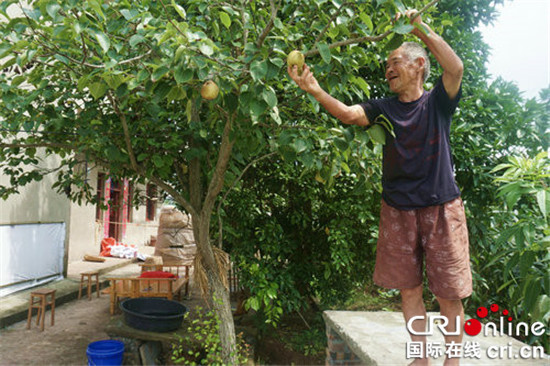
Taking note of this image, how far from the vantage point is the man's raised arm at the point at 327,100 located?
1595mm

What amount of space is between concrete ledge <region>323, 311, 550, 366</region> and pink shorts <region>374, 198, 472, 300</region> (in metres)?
0.59

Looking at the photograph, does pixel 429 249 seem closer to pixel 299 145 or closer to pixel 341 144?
pixel 341 144

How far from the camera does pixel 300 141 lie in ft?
6.51

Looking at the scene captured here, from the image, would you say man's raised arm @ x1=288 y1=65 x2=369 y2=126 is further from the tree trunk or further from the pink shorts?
the tree trunk

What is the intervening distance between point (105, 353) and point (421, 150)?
394 cm

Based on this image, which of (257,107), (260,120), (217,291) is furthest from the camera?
(217,291)

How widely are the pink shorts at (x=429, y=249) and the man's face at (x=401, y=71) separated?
0.60 metres

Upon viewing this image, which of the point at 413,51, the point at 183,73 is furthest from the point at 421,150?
the point at 183,73

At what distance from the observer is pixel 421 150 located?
1.80 metres

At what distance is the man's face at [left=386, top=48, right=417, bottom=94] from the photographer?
6.01ft

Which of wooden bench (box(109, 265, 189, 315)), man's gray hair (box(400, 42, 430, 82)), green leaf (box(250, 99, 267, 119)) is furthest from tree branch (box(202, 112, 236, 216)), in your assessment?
wooden bench (box(109, 265, 189, 315))

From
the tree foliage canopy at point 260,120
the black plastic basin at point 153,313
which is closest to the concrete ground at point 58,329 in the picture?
the black plastic basin at point 153,313

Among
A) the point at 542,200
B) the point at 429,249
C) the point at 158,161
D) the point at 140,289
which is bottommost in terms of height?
the point at 140,289

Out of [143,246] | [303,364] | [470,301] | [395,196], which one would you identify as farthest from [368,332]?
[143,246]
